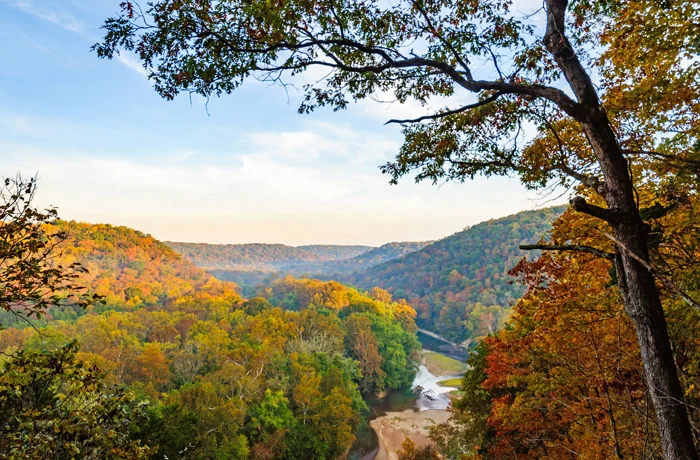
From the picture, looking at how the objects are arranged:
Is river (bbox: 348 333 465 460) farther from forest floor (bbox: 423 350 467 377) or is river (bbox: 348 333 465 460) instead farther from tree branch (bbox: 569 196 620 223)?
tree branch (bbox: 569 196 620 223)

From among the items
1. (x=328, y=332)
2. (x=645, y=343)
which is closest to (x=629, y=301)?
(x=645, y=343)

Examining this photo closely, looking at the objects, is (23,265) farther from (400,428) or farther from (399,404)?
(399,404)

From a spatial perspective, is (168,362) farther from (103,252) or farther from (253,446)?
(103,252)

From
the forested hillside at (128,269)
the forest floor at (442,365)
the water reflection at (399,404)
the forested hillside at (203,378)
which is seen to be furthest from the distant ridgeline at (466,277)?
the forested hillside at (128,269)

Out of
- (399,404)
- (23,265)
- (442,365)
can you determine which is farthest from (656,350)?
(442,365)

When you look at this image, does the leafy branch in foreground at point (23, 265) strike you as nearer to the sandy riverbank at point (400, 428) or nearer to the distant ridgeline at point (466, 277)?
the sandy riverbank at point (400, 428)

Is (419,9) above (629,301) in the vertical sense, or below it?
above

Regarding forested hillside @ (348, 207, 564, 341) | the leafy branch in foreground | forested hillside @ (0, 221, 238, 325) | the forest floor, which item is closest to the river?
the forest floor

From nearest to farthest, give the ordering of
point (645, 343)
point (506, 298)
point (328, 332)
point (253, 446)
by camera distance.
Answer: point (645, 343), point (253, 446), point (328, 332), point (506, 298)
